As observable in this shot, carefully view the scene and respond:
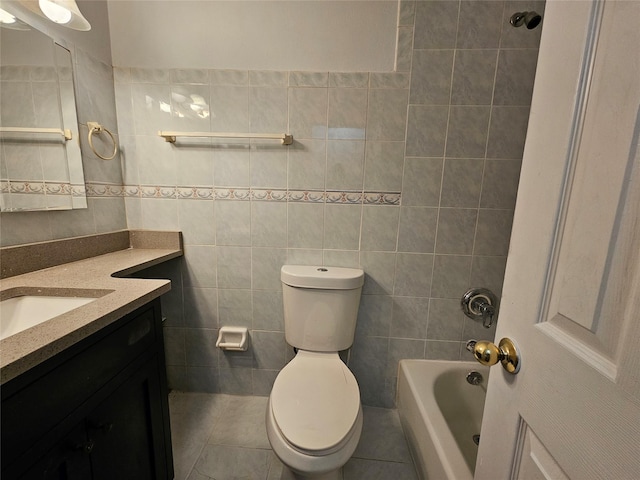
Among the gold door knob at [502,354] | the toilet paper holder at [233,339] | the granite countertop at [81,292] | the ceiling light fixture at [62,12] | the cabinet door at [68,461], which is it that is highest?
the ceiling light fixture at [62,12]

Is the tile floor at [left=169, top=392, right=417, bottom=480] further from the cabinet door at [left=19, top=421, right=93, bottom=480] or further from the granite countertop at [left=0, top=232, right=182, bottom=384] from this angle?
the granite countertop at [left=0, top=232, right=182, bottom=384]

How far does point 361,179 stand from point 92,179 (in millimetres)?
1284

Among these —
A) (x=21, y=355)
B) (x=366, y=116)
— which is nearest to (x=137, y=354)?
(x=21, y=355)

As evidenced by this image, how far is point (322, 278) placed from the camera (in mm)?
1245

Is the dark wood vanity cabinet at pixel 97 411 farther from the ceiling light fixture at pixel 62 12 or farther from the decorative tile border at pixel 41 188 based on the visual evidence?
the ceiling light fixture at pixel 62 12

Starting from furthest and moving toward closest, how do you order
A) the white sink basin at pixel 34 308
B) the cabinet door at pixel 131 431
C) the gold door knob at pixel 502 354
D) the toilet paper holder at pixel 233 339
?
the toilet paper holder at pixel 233 339, the white sink basin at pixel 34 308, the cabinet door at pixel 131 431, the gold door knob at pixel 502 354

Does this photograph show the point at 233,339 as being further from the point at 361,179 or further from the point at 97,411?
the point at 361,179

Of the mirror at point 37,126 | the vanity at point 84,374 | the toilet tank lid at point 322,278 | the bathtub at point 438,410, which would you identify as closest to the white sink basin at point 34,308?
the vanity at point 84,374

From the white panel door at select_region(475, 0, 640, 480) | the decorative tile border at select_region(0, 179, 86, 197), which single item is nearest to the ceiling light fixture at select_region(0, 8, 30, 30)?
the decorative tile border at select_region(0, 179, 86, 197)

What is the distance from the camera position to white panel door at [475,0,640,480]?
0.29 meters

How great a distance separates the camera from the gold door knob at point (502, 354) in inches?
18.2

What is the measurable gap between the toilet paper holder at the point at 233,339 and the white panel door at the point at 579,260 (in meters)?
1.23

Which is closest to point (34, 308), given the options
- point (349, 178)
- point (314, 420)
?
point (314, 420)

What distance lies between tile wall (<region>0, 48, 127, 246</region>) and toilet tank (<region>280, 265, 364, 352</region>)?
925 mm
